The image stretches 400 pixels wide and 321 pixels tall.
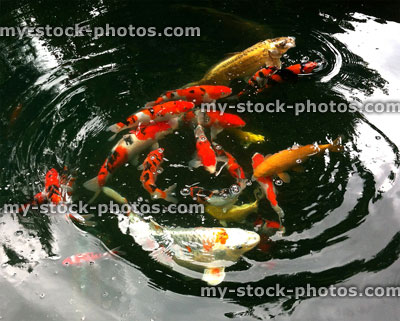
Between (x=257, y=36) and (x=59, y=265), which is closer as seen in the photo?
(x=59, y=265)

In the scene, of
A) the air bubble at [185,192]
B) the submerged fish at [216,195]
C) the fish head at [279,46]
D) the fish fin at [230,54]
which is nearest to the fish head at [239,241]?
the submerged fish at [216,195]

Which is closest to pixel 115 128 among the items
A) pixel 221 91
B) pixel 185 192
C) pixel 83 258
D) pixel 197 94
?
pixel 197 94

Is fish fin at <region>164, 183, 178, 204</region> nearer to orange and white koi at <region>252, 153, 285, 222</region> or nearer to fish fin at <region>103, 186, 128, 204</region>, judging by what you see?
fish fin at <region>103, 186, 128, 204</region>

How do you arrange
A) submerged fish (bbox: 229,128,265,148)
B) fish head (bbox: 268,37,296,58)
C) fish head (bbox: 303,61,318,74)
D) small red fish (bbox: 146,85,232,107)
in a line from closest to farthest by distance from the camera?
submerged fish (bbox: 229,128,265,148), small red fish (bbox: 146,85,232,107), fish head (bbox: 268,37,296,58), fish head (bbox: 303,61,318,74)

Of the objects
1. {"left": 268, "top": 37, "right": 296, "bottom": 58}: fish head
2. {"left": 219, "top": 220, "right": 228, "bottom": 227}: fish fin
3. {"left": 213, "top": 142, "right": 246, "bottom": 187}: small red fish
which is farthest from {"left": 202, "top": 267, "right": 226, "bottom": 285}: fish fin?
{"left": 268, "top": 37, "right": 296, "bottom": 58}: fish head

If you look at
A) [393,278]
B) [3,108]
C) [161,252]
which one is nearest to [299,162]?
[393,278]

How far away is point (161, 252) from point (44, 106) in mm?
2039

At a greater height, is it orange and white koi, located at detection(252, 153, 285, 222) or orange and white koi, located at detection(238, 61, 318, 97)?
orange and white koi, located at detection(238, 61, 318, 97)

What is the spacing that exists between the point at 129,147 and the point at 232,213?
108 cm

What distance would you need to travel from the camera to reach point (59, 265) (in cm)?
315

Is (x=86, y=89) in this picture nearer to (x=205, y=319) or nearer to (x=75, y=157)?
(x=75, y=157)

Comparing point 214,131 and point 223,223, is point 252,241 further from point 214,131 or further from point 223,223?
point 214,131

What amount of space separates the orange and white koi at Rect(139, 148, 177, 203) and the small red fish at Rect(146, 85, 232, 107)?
0.61m

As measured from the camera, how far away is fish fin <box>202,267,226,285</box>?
2.99 m
